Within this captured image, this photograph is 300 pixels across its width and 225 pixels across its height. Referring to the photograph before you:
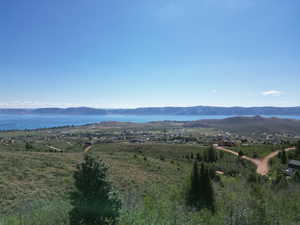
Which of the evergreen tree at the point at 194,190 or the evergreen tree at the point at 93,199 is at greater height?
the evergreen tree at the point at 93,199

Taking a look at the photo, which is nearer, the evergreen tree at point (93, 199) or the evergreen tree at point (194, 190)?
the evergreen tree at point (93, 199)

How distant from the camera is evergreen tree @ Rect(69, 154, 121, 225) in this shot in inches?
189

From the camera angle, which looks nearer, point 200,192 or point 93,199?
point 93,199

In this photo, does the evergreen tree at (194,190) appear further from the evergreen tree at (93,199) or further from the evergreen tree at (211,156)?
the evergreen tree at (211,156)

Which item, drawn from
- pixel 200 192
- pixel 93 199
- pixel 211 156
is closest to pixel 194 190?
pixel 200 192

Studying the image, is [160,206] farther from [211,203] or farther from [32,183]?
[32,183]

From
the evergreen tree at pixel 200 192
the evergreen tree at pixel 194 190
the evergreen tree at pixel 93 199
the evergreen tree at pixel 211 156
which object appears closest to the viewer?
the evergreen tree at pixel 93 199

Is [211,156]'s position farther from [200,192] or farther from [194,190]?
[200,192]

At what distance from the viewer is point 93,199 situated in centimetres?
493

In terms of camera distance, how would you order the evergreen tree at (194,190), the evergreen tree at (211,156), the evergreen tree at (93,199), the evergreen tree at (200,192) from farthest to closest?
the evergreen tree at (211,156), the evergreen tree at (194,190), the evergreen tree at (200,192), the evergreen tree at (93,199)

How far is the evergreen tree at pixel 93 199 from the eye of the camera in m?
4.80

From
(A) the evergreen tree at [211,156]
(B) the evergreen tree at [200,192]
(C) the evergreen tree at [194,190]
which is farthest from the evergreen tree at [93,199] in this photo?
(A) the evergreen tree at [211,156]

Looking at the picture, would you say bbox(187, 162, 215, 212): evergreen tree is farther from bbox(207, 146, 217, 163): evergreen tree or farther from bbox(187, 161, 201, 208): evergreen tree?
bbox(207, 146, 217, 163): evergreen tree

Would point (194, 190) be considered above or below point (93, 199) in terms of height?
below
